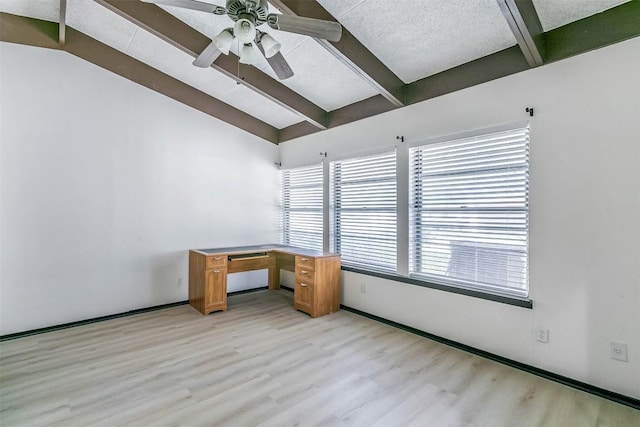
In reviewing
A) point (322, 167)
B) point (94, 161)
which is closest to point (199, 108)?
point (94, 161)

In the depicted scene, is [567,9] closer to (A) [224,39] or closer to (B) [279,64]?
(B) [279,64]

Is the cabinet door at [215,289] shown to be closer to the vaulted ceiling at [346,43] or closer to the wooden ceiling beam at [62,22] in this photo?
the vaulted ceiling at [346,43]

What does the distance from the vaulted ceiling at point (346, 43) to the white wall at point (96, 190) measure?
0.30m

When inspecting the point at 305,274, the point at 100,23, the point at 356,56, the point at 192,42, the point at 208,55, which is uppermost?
the point at 100,23

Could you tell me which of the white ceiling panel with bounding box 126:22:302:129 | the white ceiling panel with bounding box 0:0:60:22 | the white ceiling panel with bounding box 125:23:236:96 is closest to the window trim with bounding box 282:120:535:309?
the white ceiling panel with bounding box 126:22:302:129

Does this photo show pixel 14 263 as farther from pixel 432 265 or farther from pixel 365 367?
pixel 432 265

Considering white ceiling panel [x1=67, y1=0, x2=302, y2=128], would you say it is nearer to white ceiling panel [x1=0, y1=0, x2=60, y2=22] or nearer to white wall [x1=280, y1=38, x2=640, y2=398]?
white ceiling panel [x1=0, y1=0, x2=60, y2=22]

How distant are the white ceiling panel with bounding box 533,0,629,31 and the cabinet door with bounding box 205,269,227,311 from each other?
422cm

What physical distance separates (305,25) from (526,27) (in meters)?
1.66

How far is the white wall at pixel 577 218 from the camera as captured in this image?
7.27 ft

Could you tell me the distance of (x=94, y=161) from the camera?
3.73 m

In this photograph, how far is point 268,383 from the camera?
7.99 feet

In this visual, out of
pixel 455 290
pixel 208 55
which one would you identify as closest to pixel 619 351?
pixel 455 290

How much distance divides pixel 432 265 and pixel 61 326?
4.26 m
